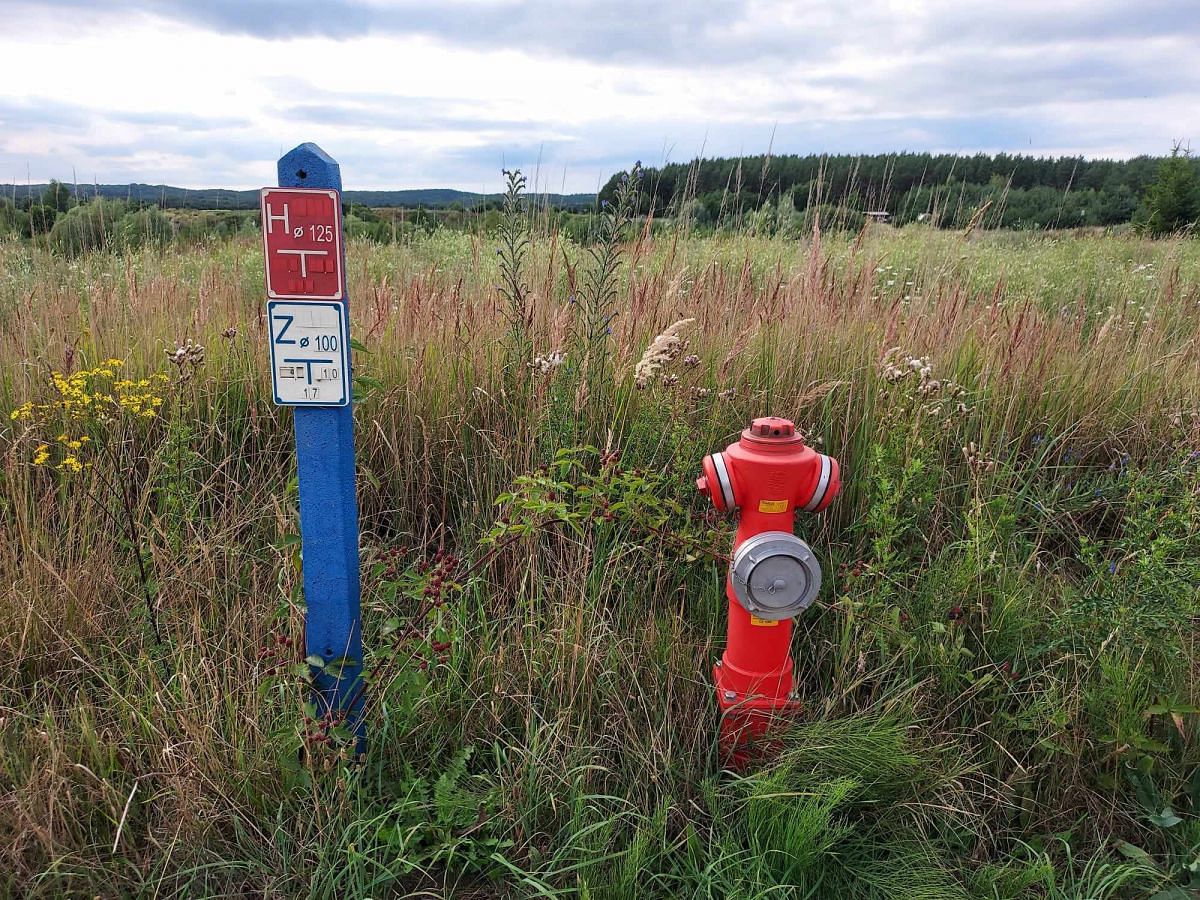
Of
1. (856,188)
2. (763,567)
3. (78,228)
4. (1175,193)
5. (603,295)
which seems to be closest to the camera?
(763,567)

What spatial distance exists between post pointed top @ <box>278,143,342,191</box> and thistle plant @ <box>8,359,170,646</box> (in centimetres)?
136

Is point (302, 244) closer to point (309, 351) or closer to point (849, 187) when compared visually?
point (309, 351)

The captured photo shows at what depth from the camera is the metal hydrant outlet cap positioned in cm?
212

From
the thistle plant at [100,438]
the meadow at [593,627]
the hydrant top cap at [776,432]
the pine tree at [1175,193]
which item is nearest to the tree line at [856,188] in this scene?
the meadow at [593,627]

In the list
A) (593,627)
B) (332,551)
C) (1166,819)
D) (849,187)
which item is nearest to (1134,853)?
(1166,819)

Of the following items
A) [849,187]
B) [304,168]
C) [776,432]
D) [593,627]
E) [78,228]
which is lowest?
[593,627]

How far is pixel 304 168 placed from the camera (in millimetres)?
1755

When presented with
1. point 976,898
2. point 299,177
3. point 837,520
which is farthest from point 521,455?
point 976,898

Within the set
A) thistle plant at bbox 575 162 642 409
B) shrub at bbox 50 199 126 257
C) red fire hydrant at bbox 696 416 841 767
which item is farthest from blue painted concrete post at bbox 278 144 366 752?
shrub at bbox 50 199 126 257

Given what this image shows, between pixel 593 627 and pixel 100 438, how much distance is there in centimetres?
241

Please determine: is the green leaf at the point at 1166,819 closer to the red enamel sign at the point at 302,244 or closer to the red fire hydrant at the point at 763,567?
the red fire hydrant at the point at 763,567

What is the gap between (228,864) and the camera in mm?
1777

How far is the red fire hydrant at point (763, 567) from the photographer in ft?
7.01

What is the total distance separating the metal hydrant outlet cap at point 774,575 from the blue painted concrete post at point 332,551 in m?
1.08
